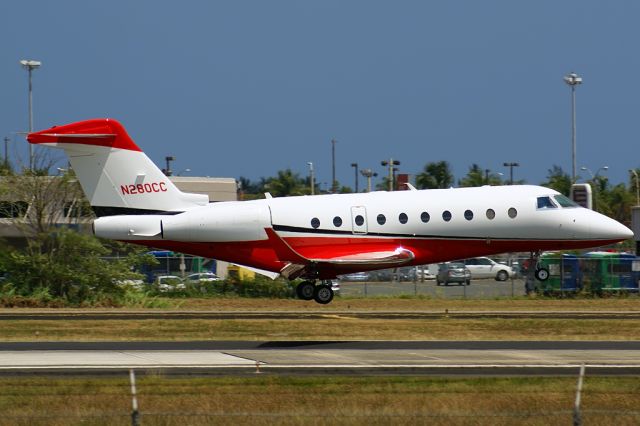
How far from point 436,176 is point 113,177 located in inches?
2685

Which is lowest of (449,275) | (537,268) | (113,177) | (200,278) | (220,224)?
(449,275)

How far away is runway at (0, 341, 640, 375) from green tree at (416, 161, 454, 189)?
2941 inches

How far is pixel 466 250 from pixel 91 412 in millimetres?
21972

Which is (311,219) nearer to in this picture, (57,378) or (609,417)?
(57,378)

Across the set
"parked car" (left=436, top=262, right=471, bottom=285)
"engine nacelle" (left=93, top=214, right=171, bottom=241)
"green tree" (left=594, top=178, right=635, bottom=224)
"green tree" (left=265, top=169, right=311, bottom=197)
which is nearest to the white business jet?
"engine nacelle" (left=93, top=214, right=171, bottom=241)

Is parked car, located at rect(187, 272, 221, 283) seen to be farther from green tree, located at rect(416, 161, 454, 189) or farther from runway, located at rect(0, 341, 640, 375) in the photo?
green tree, located at rect(416, 161, 454, 189)

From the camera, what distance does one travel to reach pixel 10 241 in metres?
42.1

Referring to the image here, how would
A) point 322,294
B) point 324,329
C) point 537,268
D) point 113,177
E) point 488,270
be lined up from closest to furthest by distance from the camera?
point 324,329
point 113,177
point 322,294
point 537,268
point 488,270

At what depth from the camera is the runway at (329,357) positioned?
1997 centimetres

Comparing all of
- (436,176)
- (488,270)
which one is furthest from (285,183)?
(488,270)

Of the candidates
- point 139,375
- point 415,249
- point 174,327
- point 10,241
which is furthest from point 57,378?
point 10,241

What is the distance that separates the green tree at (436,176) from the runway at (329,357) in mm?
74700

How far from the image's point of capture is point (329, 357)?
72.7 feet

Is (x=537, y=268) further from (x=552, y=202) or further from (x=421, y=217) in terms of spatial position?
(x=421, y=217)
